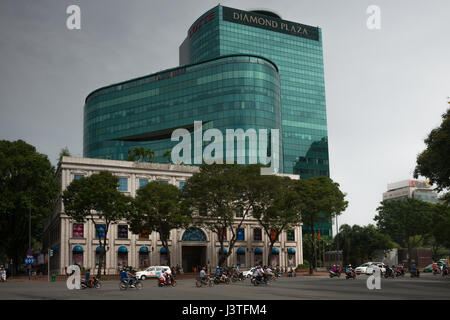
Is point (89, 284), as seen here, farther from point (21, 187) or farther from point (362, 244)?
point (362, 244)

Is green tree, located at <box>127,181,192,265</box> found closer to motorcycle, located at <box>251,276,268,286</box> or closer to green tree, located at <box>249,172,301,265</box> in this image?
green tree, located at <box>249,172,301,265</box>

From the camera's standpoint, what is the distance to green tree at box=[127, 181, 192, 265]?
58.7 m

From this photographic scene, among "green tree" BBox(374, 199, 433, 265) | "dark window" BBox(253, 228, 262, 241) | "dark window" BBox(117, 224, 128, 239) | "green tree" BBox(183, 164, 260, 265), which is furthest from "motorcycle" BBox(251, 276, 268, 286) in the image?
"green tree" BBox(374, 199, 433, 265)

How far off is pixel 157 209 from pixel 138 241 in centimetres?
1391

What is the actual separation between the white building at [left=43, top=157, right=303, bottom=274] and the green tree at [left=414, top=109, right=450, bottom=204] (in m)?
33.6

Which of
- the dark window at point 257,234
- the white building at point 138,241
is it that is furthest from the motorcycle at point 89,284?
the dark window at point 257,234

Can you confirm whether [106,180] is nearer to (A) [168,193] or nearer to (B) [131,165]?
(A) [168,193]

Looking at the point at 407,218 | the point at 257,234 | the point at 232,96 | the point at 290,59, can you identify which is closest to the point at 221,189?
the point at 257,234

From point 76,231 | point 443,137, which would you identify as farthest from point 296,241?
point 443,137

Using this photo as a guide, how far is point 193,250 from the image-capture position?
256ft

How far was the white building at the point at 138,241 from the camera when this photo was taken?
67062 millimetres

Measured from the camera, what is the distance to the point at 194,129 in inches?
4606

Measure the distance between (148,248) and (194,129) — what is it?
4967 cm

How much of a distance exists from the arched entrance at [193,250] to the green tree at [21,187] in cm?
2102
